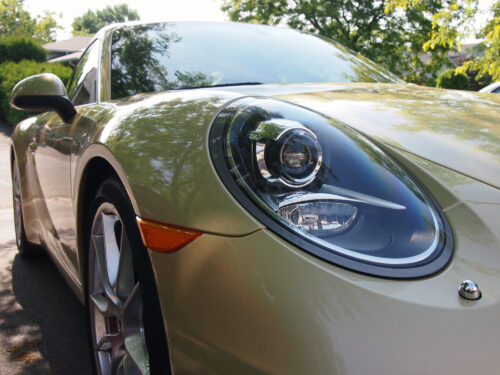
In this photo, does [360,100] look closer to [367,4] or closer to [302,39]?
[302,39]

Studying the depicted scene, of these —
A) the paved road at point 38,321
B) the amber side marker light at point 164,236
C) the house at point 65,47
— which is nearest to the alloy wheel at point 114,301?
the amber side marker light at point 164,236

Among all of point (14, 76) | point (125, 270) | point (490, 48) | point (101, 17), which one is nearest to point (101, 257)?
point (125, 270)

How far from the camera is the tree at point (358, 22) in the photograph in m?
20.8

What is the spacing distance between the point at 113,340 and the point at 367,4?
70.3 ft

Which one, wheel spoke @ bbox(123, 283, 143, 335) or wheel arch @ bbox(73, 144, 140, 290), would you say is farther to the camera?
wheel arch @ bbox(73, 144, 140, 290)

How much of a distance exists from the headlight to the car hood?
156mm

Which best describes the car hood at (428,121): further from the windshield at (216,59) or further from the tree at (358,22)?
the tree at (358,22)

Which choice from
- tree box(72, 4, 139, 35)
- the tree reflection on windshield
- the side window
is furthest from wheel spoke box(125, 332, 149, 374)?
tree box(72, 4, 139, 35)

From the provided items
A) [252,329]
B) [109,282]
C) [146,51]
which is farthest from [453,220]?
[146,51]

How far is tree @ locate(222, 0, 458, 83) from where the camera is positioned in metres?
20.8

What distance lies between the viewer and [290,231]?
114 cm

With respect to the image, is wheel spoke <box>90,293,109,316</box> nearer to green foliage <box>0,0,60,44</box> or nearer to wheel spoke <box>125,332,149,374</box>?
wheel spoke <box>125,332,149,374</box>

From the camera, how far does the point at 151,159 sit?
4.72 ft

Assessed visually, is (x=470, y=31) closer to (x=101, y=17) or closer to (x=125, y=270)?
(x=125, y=270)
